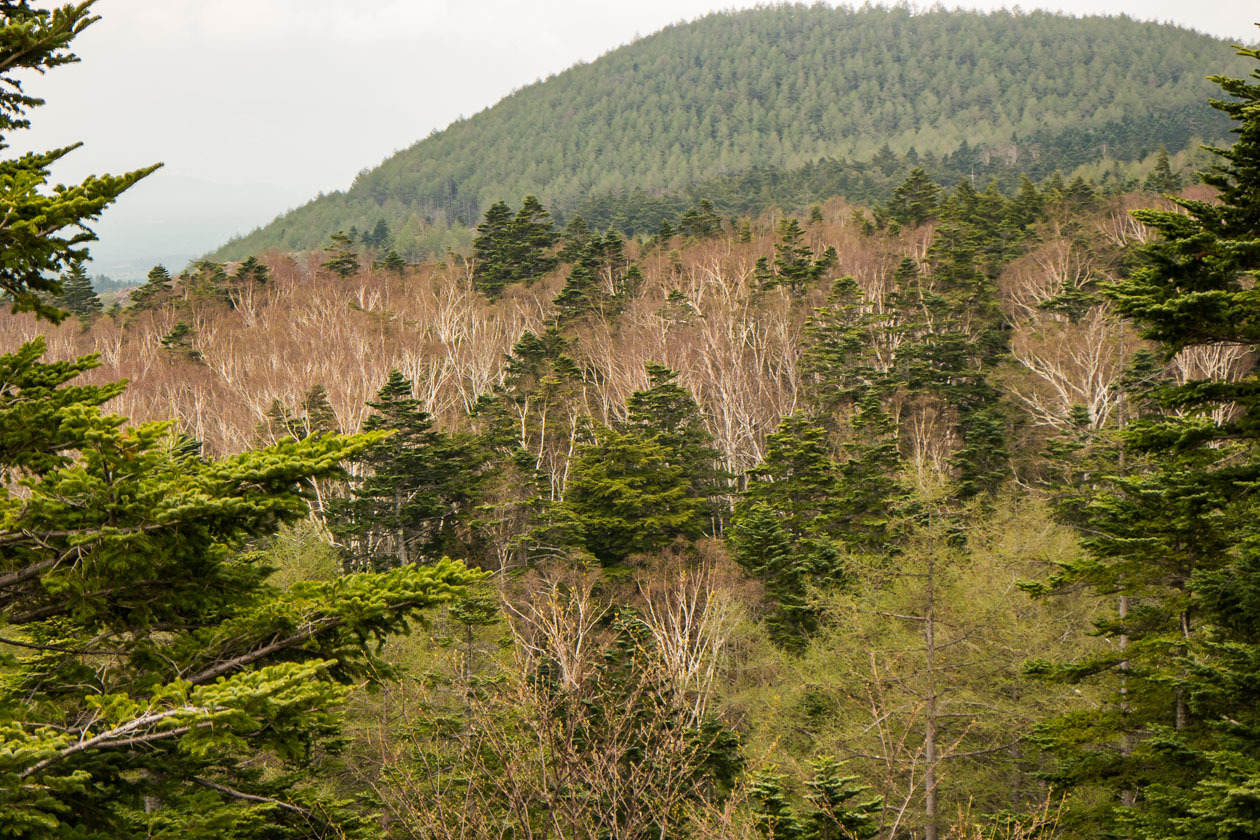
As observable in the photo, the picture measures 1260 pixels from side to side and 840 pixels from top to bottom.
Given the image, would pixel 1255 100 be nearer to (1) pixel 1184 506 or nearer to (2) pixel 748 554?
(1) pixel 1184 506

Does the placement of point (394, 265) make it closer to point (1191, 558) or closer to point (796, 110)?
point (1191, 558)

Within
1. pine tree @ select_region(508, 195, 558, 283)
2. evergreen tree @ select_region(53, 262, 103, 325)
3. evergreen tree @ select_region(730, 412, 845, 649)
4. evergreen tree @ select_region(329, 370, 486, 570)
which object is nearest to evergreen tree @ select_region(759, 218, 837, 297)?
evergreen tree @ select_region(730, 412, 845, 649)

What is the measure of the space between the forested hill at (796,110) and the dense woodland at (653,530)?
7092cm

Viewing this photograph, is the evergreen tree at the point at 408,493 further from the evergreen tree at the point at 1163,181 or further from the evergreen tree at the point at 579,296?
the evergreen tree at the point at 1163,181

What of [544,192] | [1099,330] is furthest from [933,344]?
[544,192]

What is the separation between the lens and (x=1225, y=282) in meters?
7.23

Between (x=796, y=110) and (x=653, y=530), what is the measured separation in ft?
506

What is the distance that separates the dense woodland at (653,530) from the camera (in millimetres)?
4586

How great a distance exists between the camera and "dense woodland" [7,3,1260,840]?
4.59 meters

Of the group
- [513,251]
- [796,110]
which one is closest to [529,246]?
[513,251]

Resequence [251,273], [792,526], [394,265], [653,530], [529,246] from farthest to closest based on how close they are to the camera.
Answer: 1. [394,265]
2. [529,246]
3. [251,273]
4. [792,526]
5. [653,530]

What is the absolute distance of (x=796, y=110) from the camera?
16412 centimetres

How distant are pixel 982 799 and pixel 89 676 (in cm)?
1843

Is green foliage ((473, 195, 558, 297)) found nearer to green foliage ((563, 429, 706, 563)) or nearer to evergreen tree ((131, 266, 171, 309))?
evergreen tree ((131, 266, 171, 309))
